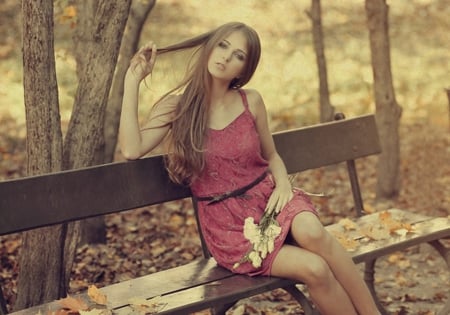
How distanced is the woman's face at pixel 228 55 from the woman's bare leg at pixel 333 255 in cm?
74

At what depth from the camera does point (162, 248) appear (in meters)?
5.93

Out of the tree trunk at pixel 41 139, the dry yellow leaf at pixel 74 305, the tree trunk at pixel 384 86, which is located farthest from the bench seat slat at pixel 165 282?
the tree trunk at pixel 384 86

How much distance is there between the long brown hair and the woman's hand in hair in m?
0.08

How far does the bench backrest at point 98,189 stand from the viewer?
11.9ft

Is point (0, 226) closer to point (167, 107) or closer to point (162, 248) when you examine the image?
point (167, 107)

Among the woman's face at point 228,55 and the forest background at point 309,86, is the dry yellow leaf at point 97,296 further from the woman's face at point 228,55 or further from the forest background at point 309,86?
the forest background at point 309,86

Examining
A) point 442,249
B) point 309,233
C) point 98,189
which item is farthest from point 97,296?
point 442,249

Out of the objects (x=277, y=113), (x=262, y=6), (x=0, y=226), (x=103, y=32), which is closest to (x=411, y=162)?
(x=277, y=113)

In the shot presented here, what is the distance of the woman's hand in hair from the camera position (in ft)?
12.8

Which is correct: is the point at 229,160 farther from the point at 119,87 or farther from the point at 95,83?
the point at 119,87

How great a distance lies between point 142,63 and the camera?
392 cm

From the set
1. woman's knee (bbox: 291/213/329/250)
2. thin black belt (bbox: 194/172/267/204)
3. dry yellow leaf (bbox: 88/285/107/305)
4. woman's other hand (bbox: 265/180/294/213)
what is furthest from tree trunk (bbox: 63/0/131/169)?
woman's knee (bbox: 291/213/329/250)

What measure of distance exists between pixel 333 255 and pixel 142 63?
1.18 m

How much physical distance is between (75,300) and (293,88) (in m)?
7.71
